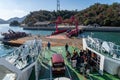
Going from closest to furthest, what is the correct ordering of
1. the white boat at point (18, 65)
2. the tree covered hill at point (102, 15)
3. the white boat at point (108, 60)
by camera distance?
1. the white boat at point (18, 65)
2. the white boat at point (108, 60)
3. the tree covered hill at point (102, 15)

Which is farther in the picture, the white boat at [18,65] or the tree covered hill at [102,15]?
the tree covered hill at [102,15]

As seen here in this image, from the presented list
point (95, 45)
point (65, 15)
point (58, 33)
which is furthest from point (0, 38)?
point (65, 15)

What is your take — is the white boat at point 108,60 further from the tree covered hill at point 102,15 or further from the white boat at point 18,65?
the tree covered hill at point 102,15

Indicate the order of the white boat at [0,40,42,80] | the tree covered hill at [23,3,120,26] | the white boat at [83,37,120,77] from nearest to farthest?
the white boat at [0,40,42,80] → the white boat at [83,37,120,77] → the tree covered hill at [23,3,120,26]

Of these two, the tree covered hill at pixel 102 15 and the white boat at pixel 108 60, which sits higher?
the tree covered hill at pixel 102 15

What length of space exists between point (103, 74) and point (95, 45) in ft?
17.3

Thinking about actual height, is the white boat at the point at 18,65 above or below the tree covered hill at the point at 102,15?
below

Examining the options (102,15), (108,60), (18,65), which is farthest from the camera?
(102,15)

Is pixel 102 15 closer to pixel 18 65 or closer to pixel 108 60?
pixel 108 60

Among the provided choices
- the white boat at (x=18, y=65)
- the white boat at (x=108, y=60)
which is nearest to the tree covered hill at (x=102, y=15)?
the white boat at (x=108, y=60)

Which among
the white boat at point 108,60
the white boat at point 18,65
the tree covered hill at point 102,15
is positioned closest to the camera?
the white boat at point 18,65

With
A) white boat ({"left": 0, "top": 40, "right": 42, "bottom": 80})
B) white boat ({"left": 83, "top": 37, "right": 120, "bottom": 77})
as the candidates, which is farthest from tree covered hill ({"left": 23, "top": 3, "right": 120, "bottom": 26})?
white boat ({"left": 0, "top": 40, "right": 42, "bottom": 80})

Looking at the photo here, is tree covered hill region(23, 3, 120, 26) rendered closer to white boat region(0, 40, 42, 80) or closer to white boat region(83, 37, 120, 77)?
white boat region(83, 37, 120, 77)

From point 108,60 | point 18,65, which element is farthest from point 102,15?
point 18,65
